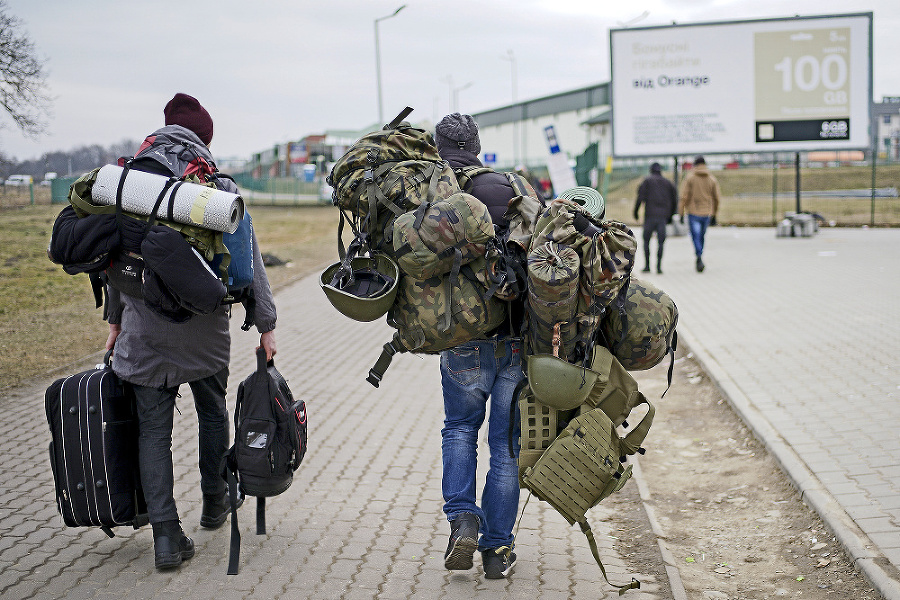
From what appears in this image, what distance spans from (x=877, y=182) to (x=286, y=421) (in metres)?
31.1

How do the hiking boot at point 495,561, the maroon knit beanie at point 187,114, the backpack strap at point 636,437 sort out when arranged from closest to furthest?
the backpack strap at point 636,437
the hiking boot at point 495,561
the maroon knit beanie at point 187,114

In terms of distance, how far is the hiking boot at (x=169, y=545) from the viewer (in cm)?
365

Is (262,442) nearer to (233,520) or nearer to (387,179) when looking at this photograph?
(233,520)

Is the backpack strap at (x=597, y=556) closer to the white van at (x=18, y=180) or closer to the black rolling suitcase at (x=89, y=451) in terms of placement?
the black rolling suitcase at (x=89, y=451)

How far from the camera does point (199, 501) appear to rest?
15.0ft

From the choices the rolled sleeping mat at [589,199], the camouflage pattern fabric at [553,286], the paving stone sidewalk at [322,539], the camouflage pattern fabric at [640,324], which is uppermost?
the rolled sleeping mat at [589,199]

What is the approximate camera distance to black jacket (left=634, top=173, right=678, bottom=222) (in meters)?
14.3

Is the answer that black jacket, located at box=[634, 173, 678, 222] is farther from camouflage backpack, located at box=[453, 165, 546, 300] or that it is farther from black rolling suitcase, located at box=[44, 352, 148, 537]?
black rolling suitcase, located at box=[44, 352, 148, 537]

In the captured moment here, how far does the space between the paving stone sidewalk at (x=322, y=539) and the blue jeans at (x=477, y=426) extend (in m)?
0.32

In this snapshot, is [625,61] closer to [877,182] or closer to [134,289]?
[877,182]

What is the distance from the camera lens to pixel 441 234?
306cm

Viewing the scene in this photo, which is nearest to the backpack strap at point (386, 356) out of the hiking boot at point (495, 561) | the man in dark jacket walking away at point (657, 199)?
the hiking boot at point (495, 561)

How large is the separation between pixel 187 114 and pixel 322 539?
2.11 m

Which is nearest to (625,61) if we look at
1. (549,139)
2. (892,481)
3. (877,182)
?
(549,139)
